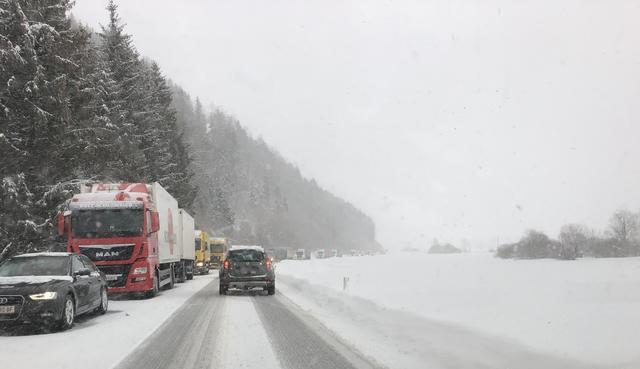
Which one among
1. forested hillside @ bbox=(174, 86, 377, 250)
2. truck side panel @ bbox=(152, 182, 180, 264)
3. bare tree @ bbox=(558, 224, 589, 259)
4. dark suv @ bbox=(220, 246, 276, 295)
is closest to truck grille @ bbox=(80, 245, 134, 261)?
truck side panel @ bbox=(152, 182, 180, 264)

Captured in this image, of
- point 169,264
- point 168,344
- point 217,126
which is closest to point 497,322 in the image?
point 168,344

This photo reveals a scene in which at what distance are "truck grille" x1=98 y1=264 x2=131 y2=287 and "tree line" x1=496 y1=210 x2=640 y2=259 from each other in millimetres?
43824

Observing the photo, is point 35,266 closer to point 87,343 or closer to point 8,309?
point 8,309

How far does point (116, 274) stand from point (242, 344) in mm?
10047

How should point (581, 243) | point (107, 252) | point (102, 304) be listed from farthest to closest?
point (581, 243) → point (107, 252) → point (102, 304)

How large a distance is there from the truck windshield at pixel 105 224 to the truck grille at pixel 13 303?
7496 mm

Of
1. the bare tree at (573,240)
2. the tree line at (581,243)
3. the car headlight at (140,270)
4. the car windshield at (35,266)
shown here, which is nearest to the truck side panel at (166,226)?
the car headlight at (140,270)

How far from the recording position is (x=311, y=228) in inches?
7687

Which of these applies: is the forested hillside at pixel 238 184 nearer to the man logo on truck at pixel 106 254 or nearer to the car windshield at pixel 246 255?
the car windshield at pixel 246 255

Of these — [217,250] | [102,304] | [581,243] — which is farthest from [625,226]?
[102,304]

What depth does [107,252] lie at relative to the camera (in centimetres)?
1762

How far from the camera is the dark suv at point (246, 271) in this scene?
1958cm

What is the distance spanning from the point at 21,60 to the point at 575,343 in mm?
20319

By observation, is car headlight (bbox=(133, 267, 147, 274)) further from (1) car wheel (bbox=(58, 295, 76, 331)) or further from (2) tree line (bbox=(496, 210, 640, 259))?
(2) tree line (bbox=(496, 210, 640, 259))
